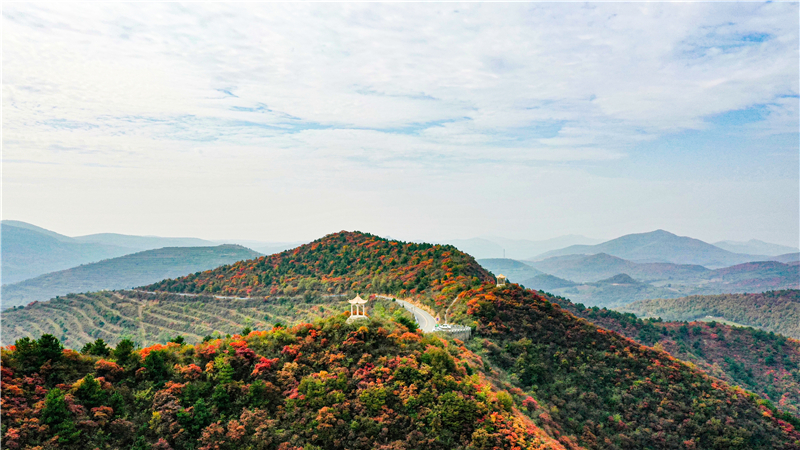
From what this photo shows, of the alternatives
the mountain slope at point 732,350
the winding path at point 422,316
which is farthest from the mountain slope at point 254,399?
the mountain slope at point 732,350

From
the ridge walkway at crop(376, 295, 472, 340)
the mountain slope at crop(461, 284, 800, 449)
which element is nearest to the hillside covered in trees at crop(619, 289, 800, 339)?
the mountain slope at crop(461, 284, 800, 449)

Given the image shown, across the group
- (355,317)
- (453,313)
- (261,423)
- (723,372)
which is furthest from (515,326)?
(723,372)

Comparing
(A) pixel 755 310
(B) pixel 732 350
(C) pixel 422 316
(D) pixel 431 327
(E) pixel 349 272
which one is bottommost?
(B) pixel 732 350

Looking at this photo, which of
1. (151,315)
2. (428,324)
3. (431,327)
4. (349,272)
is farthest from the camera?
(151,315)

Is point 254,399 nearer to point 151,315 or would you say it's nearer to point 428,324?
point 428,324

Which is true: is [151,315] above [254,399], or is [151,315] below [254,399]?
below

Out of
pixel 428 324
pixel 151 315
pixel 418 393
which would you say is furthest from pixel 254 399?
pixel 151 315

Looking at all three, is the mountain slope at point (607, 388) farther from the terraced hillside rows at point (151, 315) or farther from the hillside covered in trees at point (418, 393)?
the terraced hillside rows at point (151, 315)
